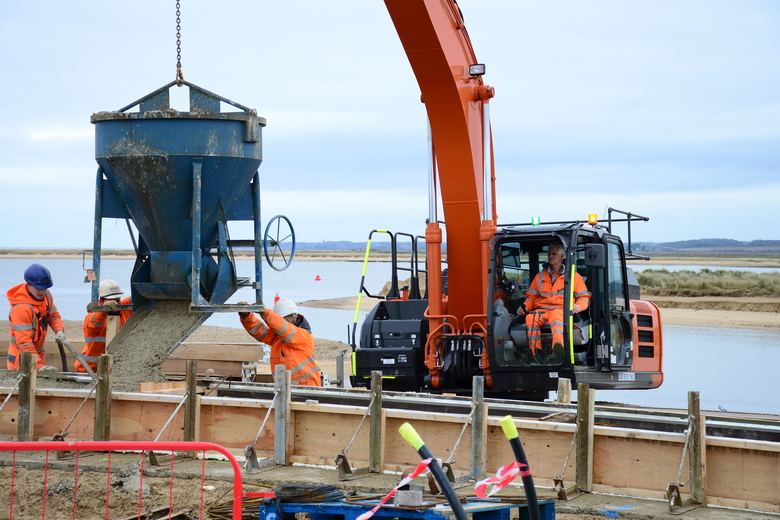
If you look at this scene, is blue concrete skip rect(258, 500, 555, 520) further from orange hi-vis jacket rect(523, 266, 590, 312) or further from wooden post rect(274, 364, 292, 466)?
orange hi-vis jacket rect(523, 266, 590, 312)

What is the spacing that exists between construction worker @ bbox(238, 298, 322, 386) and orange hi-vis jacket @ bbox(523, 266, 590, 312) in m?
2.55

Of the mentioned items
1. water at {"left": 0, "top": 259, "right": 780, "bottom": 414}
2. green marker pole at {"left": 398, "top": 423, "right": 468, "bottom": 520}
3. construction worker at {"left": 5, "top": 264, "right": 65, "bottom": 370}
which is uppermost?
construction worker at {"left": 5, "top": 264, "right": 65, "bottom": 370}

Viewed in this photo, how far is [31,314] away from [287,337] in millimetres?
3097

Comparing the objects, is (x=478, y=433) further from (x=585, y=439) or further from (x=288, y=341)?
(x=288, y=341)

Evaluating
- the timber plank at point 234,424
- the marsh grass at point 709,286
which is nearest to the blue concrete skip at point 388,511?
the timber plank at point 234,424

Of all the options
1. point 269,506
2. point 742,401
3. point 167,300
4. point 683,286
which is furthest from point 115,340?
point 683,286

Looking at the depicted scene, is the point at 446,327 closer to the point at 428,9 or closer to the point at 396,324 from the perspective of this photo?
the point at 396,324

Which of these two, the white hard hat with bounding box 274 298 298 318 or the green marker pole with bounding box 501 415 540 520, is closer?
the green marker pole with bounding box 501 415 540 520

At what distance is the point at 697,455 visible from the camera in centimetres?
695

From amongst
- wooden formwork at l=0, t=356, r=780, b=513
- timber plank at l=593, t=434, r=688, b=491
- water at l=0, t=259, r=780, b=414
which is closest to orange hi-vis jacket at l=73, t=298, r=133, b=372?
wooden formwork at l=0, t=356, r=780, b=513

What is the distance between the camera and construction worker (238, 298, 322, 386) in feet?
32.0

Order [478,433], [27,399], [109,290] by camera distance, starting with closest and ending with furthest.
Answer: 1. [478,433]
2. [27,399]
3. [109,290]

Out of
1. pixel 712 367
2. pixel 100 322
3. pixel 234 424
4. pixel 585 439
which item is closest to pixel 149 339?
pixel 100 322

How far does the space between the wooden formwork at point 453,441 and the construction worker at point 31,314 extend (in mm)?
904
